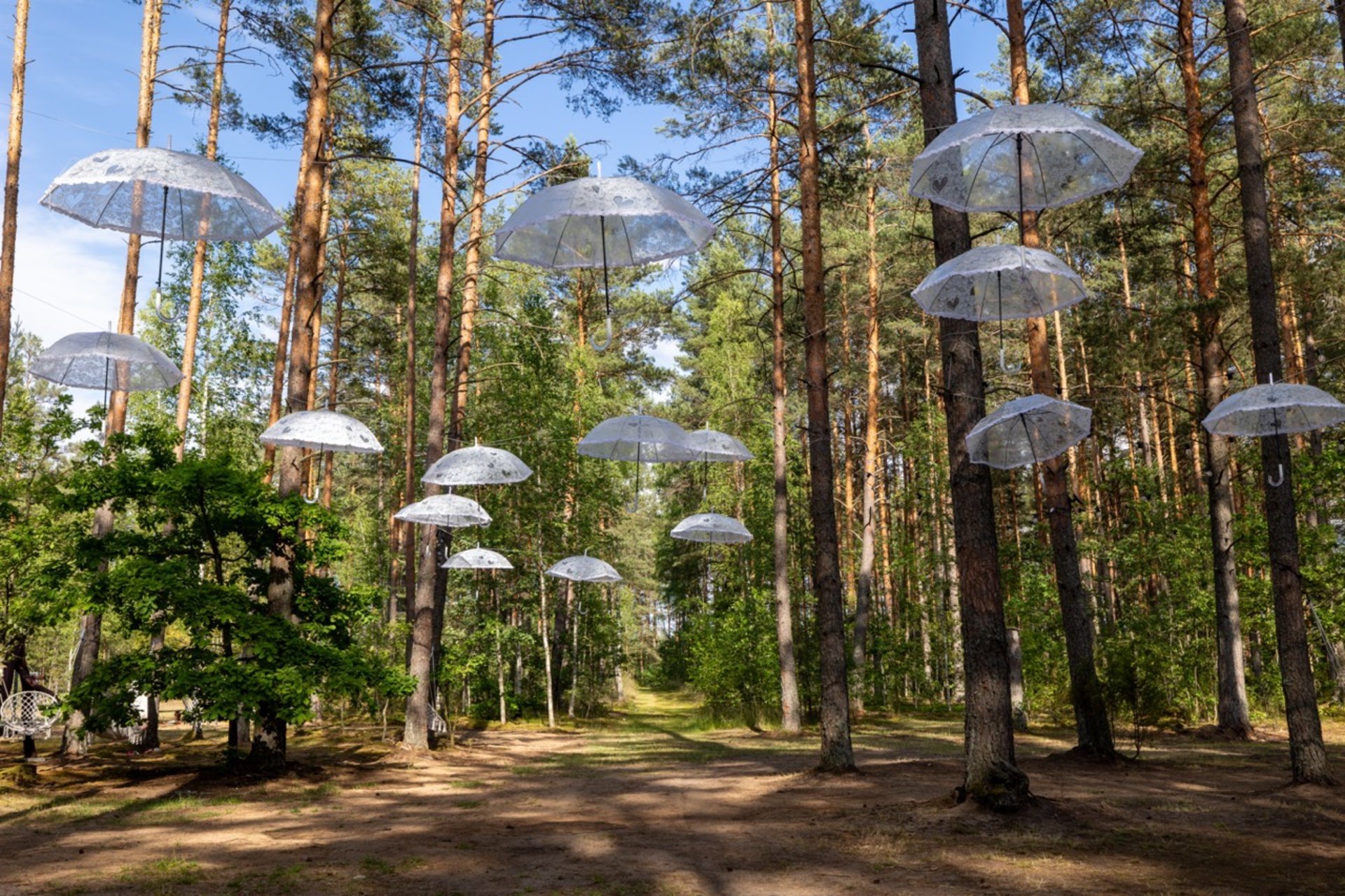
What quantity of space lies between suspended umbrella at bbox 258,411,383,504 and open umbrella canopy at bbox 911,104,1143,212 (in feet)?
19.9

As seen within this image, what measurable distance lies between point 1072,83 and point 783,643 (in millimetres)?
11147

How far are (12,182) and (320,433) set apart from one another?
6.36m

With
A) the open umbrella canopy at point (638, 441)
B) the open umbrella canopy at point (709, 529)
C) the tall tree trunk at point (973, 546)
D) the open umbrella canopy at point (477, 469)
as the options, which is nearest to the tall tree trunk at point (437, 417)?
the open umbrella canopy at point (477, 469)

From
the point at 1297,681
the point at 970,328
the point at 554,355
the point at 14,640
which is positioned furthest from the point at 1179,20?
the point at 14,640

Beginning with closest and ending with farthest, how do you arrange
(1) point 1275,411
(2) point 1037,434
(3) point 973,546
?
1. (3) point 973,546
2. (2) point 1037,434
3. (1) point 1275,411

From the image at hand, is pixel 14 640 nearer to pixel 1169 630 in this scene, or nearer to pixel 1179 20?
pixel 1179 20

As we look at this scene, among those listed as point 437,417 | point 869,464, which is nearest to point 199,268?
point 437,417

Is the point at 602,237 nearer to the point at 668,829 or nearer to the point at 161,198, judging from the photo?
the point at 161,198

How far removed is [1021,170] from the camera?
627 cm

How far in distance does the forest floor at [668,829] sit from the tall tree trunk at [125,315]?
1.11m

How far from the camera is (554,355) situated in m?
21.0

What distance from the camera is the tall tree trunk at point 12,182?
1152cm

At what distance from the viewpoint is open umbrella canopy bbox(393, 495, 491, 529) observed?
1216cm

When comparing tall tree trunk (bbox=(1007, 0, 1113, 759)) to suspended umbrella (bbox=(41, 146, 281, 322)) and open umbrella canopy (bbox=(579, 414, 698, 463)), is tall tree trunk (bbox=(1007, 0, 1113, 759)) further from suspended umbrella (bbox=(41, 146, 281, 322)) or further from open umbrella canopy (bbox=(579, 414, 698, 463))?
→ suspended umbrella (bbox=(41, 146, 281, 322))
